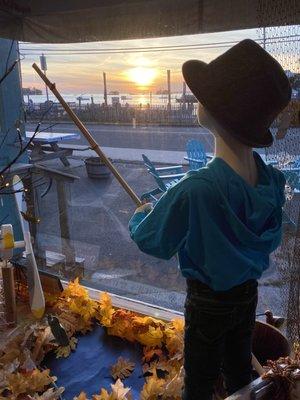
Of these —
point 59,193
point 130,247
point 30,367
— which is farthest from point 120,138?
point 30,367

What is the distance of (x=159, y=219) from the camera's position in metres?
0.96

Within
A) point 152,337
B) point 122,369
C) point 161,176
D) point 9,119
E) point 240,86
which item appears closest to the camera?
point 240,86

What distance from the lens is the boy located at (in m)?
0.91

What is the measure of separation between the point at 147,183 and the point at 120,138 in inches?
14.6

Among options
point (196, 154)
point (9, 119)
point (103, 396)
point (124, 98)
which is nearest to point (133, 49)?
point (124, 98)

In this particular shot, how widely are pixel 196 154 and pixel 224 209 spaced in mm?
1312

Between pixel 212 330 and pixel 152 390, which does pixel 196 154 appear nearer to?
pixel 152 390

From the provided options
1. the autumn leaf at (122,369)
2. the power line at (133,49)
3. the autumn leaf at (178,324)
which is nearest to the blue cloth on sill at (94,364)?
the autumn leaf at (122,369)

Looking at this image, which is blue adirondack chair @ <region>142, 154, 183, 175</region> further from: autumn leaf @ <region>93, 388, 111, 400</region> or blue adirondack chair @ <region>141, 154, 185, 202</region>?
autumn leaf @ <region>93, 388, 111, 400</region>

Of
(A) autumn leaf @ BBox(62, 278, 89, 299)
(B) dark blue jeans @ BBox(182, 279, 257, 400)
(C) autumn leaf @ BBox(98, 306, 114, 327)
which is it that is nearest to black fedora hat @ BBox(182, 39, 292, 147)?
(B) dark blue jeans @ BBox(182, 279, 257, 400)

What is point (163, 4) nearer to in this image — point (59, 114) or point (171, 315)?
point (59, 114)

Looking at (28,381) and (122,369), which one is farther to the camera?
(122,369)

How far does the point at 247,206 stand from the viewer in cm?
97

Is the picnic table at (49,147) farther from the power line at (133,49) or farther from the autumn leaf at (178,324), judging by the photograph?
the autumn leaf at (178,324)
